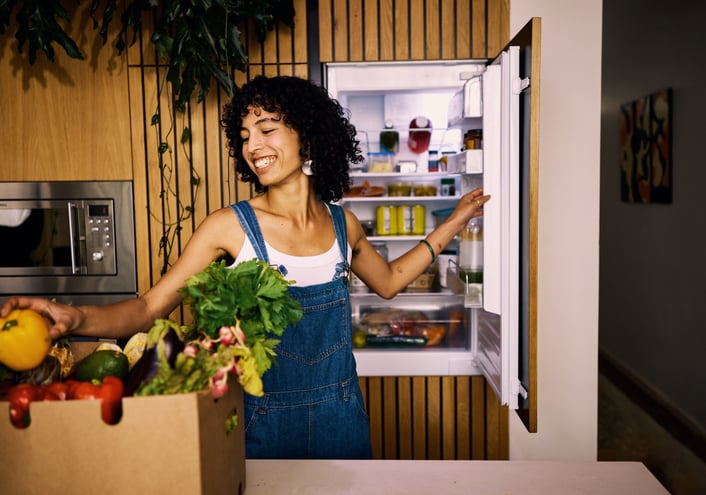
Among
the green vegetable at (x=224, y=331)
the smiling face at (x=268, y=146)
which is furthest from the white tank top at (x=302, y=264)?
the green vegetable at (x=224, y=331)

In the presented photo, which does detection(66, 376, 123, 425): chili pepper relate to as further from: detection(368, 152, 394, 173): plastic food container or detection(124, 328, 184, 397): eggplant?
detection(368, 152, 394, 173): plastic food container

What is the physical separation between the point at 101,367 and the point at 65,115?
83.8 inches

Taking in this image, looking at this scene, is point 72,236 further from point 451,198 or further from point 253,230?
point 451,198

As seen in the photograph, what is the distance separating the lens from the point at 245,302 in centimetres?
94

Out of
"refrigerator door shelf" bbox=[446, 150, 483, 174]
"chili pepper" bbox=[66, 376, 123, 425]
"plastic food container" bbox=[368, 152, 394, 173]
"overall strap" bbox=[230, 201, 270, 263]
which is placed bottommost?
"chili pepper" bbox=[66, 376, 123, 425]

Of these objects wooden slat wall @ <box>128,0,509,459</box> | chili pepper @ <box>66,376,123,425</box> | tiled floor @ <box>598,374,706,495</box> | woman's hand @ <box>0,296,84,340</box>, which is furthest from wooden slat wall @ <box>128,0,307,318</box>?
tiled floor @ <box>598,374,706,495</box>

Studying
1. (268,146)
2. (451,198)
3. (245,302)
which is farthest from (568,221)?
(245,302)

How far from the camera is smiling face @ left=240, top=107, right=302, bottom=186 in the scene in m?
1.72

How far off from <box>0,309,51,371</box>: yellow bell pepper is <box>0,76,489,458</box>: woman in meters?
0.57

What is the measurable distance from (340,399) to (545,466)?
2.07 ft

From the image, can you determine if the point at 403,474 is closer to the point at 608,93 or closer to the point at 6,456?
the point at 6,456

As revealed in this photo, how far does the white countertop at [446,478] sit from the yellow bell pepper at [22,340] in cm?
49

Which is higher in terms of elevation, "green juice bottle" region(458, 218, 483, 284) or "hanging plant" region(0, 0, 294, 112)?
"hanging plant" region(0, 0, 294, 112)

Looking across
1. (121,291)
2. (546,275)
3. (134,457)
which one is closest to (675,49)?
(546,275)
